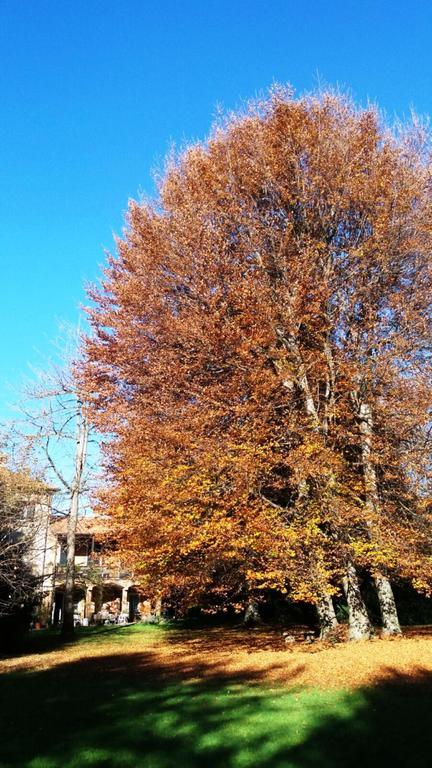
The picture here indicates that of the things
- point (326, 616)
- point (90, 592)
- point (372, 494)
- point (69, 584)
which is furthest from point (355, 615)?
point (90, 592)

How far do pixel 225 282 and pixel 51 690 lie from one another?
13.1 m

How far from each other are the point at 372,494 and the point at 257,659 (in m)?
5.45

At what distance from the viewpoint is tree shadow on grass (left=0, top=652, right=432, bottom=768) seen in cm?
627

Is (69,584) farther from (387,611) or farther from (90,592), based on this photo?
(90,592)

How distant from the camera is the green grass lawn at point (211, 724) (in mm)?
6266

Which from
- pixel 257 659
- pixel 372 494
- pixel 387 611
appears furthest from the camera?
pixel 387 611

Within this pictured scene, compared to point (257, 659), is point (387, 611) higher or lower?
higher

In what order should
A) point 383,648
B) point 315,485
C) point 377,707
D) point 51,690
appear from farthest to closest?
point 315,485 < point 383,648 < point 51,690 < point 377,707

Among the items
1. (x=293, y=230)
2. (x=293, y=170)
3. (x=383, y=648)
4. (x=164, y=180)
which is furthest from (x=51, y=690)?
(x=164, y=180)

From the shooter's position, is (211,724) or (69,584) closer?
(211,724)

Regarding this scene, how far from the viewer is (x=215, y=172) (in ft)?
68.4

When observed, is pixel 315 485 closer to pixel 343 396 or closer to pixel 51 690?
pixel 343 396

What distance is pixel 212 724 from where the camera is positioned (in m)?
7.72

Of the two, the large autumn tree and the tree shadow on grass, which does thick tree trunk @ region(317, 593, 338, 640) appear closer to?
the large autumn tree
